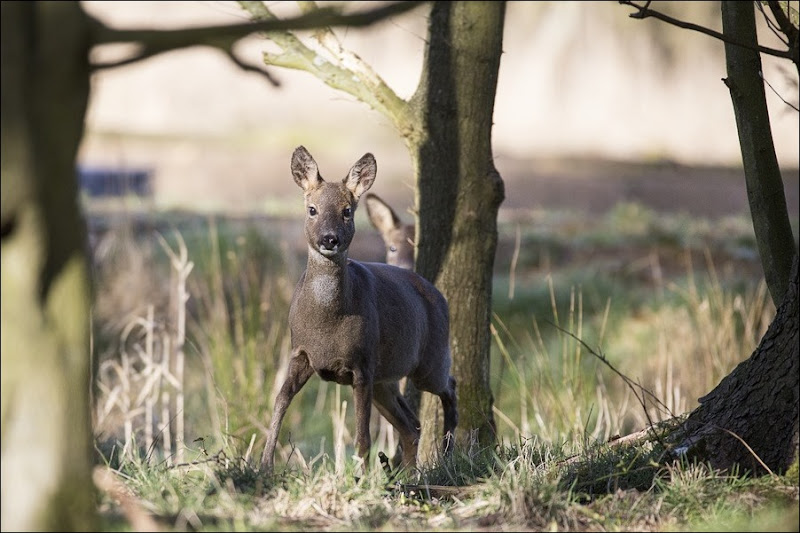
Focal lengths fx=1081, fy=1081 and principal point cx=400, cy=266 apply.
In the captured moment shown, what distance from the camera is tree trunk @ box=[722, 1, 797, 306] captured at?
438 cm

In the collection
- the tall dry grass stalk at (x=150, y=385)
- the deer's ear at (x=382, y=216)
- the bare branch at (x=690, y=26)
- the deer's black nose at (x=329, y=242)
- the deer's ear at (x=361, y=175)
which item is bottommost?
the tall dry grass stalk at (x=150, y=385)

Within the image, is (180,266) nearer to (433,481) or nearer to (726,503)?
(433,481)

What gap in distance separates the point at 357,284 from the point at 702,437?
1763mm

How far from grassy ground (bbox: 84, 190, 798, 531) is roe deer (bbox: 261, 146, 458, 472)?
34 centimetres

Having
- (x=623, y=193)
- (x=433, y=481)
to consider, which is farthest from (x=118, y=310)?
(x=623, y=193)

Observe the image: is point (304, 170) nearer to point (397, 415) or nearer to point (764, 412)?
point (397, 415)

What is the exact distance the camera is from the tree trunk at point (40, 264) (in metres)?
3.02

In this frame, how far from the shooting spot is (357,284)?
16.7 feet

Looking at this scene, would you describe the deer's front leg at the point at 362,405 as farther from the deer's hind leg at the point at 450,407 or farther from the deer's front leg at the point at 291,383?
the deer's hind leg at the point at 450,407

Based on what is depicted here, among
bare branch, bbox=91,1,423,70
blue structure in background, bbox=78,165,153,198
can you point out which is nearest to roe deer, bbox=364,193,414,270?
bare branch, bbox=91,1,423,70

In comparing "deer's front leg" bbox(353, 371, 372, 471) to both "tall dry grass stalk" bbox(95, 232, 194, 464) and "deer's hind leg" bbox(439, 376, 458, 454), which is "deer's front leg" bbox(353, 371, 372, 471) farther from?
"tall dry grass stalk" bbox(95, 232, 194, 464)

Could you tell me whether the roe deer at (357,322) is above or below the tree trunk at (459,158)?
below

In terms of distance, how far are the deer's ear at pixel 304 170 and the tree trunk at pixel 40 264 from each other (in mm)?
2149

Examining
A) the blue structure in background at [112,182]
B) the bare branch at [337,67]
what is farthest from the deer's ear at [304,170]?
the blue structure in background at [112,182]
